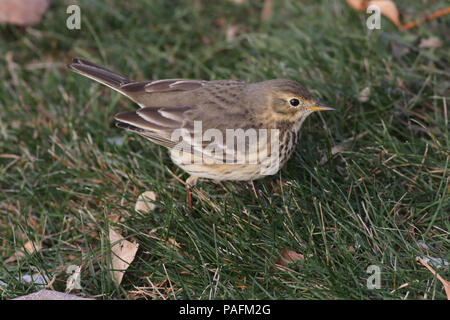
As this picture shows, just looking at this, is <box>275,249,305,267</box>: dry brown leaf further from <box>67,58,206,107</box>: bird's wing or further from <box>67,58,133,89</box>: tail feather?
<box>67,58,133,89</box>: tail feather

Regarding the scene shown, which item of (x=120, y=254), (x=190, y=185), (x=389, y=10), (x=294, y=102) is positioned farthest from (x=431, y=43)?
(x=120, y=254)

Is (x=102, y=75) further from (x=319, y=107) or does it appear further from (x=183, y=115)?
(x=319, y=107)

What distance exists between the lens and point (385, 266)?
3.39m

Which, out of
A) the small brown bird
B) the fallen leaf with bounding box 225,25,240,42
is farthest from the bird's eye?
the fallen leaf with bounding box 225,25,240,42

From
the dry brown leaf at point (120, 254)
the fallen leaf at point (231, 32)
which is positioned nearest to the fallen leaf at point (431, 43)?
the fallen leaf at point (231, 32)

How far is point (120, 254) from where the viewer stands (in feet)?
12.8

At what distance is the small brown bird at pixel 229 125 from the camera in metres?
4.08

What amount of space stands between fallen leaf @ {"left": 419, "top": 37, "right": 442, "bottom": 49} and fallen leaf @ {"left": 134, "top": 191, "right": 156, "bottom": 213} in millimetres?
3140
